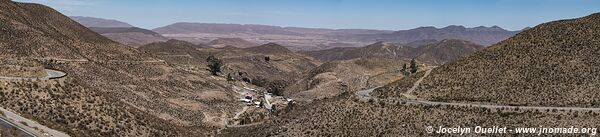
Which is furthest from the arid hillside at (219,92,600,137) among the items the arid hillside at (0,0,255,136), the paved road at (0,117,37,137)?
the paved road at (0,117,37,137)

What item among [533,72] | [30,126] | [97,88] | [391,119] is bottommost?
[97,88]

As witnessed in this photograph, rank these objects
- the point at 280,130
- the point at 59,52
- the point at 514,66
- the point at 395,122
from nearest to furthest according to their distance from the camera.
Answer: the point at 395,122
the point at 280,130
the point at 514,66
the point at 59,52

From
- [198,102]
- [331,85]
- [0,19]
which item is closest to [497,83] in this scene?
[198,102]

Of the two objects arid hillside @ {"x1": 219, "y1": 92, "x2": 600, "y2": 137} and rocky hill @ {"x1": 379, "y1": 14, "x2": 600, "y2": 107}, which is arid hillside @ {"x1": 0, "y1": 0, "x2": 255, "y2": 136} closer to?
arid hillside @ {"x1": 219, "y1": 92, "x2": 600, "y2": 137}

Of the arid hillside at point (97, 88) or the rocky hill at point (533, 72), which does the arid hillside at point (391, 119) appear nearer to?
the rocky hill at point (533, 72)

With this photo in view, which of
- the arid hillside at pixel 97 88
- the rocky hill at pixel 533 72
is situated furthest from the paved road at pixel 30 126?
the rocky hill at pixel 533 72

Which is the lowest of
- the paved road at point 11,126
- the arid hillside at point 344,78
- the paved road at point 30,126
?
the arid hillside at point 344,78

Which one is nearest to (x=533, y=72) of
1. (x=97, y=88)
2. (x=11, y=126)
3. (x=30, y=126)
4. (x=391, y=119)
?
(x=391, y=119)

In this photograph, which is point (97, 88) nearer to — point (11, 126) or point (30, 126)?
point (30, 126)

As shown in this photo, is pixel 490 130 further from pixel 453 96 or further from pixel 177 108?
pixel 177 108
